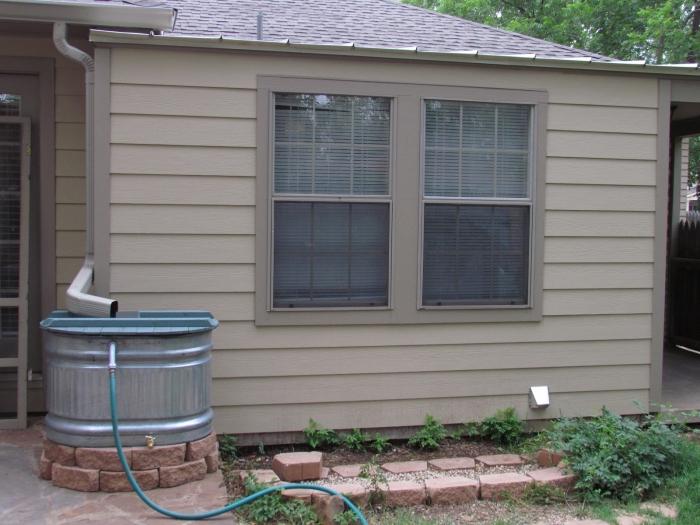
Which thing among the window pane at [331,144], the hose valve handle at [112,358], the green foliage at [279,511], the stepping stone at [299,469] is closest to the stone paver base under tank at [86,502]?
the green foliage at [279,511]

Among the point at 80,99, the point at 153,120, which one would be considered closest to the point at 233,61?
the point at 153,120

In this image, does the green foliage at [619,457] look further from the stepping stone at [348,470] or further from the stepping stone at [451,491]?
the stepping stone at [348,470]

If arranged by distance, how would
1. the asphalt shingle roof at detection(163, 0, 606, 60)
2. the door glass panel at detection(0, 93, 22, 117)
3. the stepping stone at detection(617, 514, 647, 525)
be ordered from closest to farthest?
the stepping stone at detection(617, 514, 647, 525), the door glass panel at detection(0, 93, 22, 117), the asphalt shingle roof at detection(163, 0, 606, 60)

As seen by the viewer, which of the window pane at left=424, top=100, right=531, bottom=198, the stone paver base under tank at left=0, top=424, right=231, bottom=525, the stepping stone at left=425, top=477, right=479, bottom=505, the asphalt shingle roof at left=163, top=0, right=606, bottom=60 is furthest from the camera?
the asphalt shingle roof at left=163, top=0, right=606, bottom=60

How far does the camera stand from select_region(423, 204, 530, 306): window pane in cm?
493

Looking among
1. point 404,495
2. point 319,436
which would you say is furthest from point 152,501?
point 319,436

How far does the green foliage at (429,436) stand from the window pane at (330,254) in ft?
2.85

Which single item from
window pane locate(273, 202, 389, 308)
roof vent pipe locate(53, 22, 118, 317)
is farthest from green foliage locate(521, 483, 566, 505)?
roof vent pipe locate(53, 22, 118, 317)

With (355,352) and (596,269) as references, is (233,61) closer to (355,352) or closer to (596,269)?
(355,352)

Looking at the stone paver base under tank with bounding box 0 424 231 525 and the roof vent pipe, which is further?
the roof vent pipe

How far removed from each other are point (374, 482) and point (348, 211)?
1747 millimetres

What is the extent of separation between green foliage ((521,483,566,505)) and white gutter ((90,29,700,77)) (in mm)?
2712

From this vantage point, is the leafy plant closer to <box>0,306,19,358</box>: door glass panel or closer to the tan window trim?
the tan window trim

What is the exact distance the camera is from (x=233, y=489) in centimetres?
396
